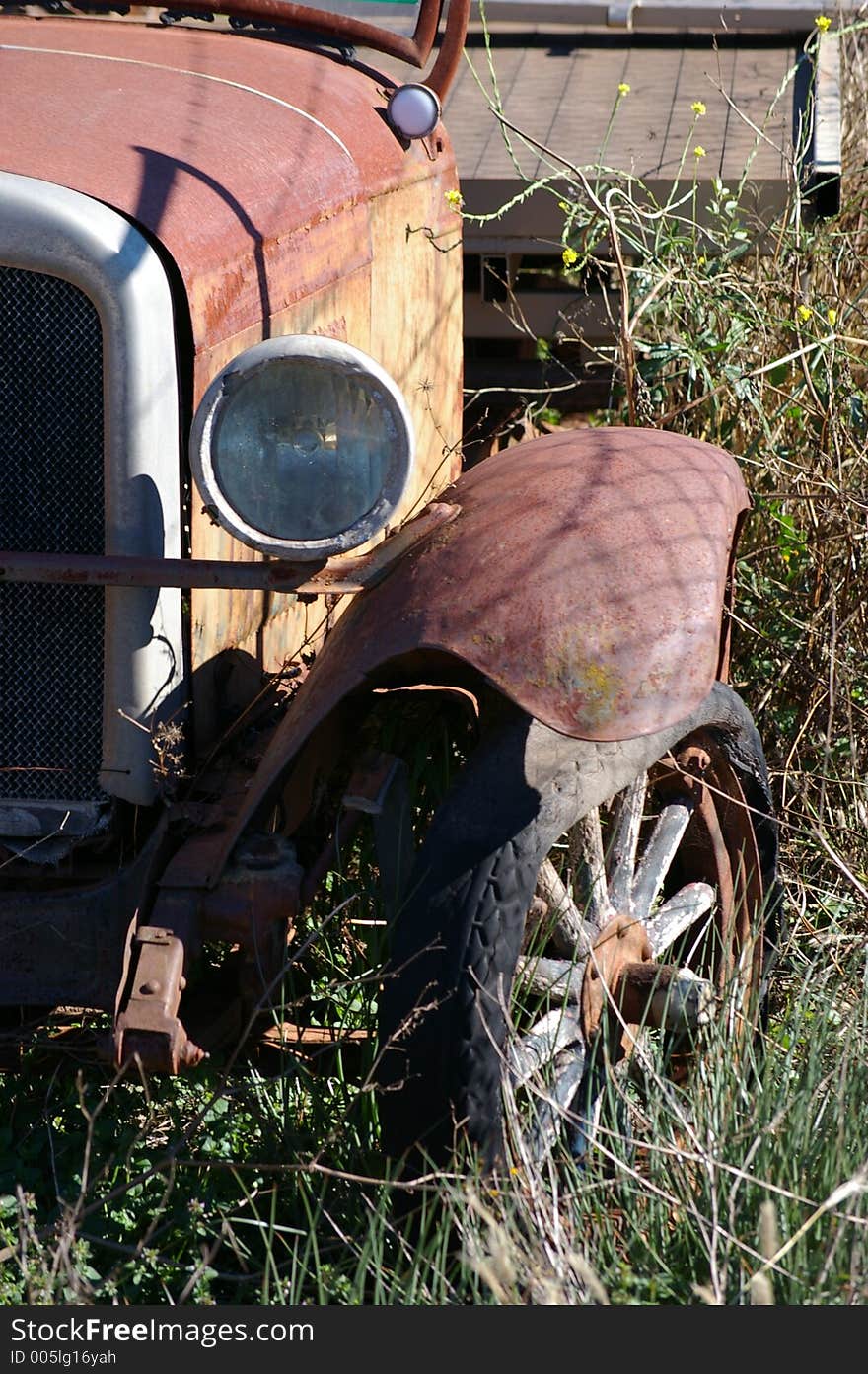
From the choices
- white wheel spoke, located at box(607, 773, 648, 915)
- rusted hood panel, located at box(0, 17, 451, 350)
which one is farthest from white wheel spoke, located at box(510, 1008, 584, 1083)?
rusted hood panel, located at box(0, 17, 451, 350)

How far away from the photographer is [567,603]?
1993mm

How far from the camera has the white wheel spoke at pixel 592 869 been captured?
228cm

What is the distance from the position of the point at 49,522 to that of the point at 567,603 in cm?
78

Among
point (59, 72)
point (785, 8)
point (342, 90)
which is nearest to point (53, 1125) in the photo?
point (59, 72)

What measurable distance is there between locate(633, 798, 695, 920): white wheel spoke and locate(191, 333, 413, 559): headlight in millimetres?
834

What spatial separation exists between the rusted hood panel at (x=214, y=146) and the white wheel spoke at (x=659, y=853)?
1.10m

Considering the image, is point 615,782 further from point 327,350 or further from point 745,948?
point 327,350

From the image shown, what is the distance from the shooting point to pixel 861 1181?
1.68 meters

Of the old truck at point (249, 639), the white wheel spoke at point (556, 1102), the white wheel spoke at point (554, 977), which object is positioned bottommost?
the white wheel spoke at point (556, 1102)

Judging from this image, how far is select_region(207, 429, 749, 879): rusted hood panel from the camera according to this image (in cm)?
194

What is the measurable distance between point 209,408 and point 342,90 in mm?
1368

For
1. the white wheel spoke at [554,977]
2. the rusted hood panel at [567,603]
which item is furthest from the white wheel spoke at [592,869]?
the rusted hood panel at [567,603]

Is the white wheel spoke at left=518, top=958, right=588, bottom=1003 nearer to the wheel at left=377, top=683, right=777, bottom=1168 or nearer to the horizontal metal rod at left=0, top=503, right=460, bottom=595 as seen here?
the wheel at left=377, top=683, right=777, bottom=1168

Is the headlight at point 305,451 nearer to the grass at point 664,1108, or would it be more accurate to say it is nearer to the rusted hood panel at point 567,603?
the rusted hood panel at point 567,603
